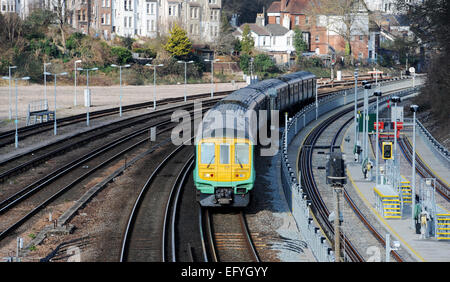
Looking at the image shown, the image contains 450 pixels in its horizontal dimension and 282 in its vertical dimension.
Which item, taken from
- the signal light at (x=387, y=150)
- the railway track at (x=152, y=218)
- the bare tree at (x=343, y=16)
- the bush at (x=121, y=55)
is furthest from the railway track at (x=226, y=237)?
the bare tree at (x=343, y=16)

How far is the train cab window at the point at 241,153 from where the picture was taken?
26.0m

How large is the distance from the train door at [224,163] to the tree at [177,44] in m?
67.8

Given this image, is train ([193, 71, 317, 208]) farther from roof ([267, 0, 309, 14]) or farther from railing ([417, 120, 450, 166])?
roof ([267, 0, 309, 14])

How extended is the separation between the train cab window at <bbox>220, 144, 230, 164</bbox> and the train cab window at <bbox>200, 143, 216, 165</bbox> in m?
0.30

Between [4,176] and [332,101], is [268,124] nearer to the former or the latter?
[4,176]

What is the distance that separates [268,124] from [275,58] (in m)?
69.3

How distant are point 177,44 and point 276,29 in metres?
25.3

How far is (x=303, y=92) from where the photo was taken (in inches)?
2322

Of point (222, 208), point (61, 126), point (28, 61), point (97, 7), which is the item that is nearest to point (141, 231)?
point (222, 208)

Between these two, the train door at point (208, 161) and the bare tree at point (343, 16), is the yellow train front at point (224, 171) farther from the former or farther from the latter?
the bare tree at point (343, 16)

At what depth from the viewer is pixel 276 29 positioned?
11325 centimetres

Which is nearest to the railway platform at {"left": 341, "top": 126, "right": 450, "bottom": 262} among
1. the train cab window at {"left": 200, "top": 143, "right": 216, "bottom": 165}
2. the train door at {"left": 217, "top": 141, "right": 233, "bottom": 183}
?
the train door at {"left": 217, "top": 141, "right": 233, "bottom": 183}

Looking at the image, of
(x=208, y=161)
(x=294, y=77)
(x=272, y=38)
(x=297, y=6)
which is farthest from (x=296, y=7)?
(x=208, y=161)

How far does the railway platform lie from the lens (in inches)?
911
